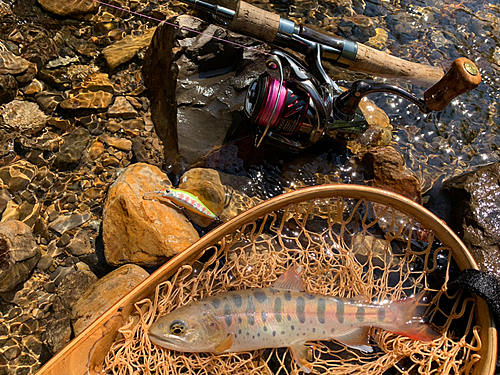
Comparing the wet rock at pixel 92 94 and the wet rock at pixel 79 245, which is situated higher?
the wet rock at pixel 92 94

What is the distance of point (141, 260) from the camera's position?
11.8 ft

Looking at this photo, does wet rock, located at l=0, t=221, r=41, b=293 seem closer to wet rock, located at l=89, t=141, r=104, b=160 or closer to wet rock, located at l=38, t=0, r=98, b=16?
wet rock, located at l=89, t=141, r=104, b=160

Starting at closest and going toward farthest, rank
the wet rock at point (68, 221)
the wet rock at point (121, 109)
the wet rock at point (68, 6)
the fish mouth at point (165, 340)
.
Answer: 1. the fish mouth at point (165, 340)
2. the wet rock at point (68, 221)
3. the wet rock at point (121, 109)
4. the wet rock at point (68, 6)

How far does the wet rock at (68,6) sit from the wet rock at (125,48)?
2.20 feet

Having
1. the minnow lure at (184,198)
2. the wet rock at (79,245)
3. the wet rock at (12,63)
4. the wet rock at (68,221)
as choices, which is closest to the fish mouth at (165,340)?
the minnow lure at (184,198)

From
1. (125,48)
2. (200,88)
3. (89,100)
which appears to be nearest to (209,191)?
(200,88)

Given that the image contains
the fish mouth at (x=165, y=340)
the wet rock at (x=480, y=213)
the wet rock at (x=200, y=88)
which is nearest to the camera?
the fish mouth at (x=165, y=340)

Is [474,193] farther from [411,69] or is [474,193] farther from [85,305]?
[85,305]

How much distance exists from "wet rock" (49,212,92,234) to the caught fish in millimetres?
1836

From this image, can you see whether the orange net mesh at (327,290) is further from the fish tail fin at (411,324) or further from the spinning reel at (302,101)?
the spinning reel at (302,101)

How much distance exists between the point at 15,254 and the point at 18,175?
98cm

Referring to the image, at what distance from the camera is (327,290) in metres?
3.45

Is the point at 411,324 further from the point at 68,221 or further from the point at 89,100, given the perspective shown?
the point at 89,100

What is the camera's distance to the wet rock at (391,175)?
4199mm
